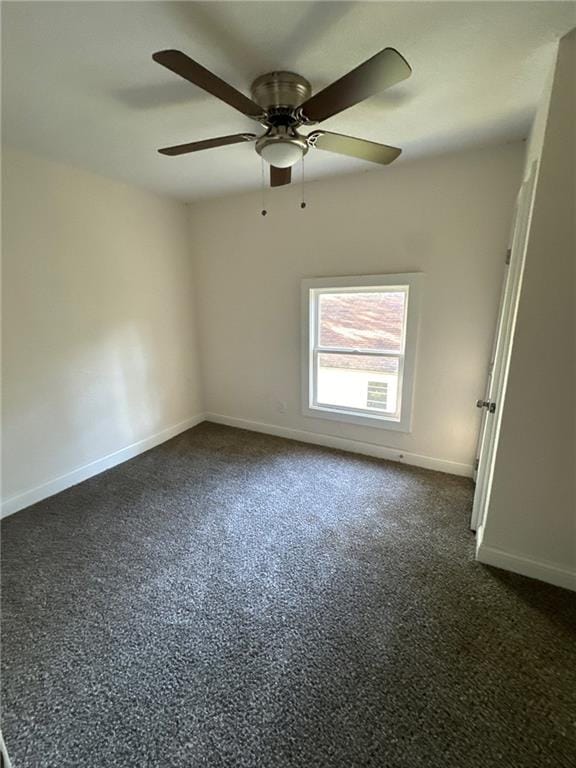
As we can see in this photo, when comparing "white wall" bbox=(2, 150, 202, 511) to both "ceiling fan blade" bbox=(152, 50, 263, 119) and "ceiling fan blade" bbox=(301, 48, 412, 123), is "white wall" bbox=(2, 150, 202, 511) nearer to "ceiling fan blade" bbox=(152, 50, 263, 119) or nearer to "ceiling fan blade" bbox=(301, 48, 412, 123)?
"ceiling fan blade" bbox=(152, 50, 263, 119)

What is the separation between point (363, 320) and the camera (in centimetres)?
304

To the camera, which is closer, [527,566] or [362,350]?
[527,566]

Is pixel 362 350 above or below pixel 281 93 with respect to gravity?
below

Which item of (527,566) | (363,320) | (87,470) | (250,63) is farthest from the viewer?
(363,320)

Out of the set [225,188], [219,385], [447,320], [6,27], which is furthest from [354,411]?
[6,27]

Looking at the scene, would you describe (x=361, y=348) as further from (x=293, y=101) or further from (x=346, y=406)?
(x=293, y=101)

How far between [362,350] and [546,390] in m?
1.59

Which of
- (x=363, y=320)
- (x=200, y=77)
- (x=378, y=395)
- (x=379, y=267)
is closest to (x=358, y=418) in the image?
(x=378, y=395)

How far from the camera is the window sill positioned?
3.02m

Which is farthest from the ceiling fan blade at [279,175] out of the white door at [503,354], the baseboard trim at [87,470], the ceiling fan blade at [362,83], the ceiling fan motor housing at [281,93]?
the baseboard trim at [87,470]

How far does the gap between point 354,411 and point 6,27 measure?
3037 mm

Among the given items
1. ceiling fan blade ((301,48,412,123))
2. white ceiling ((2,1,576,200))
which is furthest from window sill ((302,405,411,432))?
ceiling fan blade ((301,48,412,123))

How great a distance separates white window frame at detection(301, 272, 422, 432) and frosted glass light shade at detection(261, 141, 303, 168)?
1400mm

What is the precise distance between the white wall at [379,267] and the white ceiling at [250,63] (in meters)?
0.40
